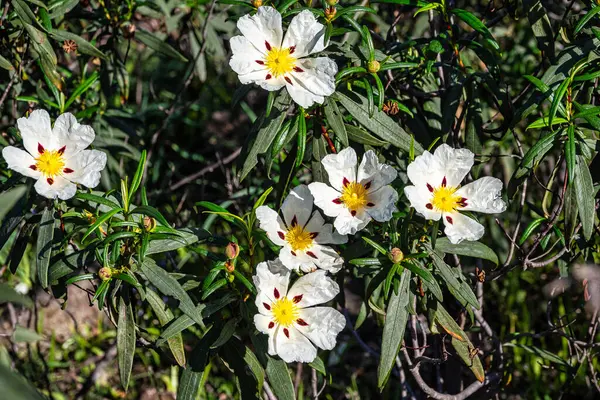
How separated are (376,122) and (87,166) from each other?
81cm

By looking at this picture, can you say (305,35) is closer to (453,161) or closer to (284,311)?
(453,161)

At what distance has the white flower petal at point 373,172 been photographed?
1.85 metres

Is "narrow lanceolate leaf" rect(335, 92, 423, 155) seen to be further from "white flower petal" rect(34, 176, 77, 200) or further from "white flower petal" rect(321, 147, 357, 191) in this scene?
"white flower petal" rect(34, 176, 77, 200)

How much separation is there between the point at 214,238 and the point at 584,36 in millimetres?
1307

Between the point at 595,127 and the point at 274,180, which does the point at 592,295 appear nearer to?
the point at 595,127

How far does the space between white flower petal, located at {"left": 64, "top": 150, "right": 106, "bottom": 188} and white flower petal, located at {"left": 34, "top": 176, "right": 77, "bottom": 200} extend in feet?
0.09

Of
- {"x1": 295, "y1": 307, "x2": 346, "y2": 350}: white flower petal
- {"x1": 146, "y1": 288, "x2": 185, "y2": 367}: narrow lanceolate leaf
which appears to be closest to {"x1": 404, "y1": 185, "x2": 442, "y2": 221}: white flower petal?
{"x1": 295, "y1": 307, "x2": 346, "y2": 350}: white flower petal

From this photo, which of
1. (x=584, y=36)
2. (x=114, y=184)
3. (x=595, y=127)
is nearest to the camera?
(x=595, y=127)

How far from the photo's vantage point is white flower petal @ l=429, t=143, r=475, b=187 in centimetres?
186

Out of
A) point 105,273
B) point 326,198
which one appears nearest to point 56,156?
point 105,273

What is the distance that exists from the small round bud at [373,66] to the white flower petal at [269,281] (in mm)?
571

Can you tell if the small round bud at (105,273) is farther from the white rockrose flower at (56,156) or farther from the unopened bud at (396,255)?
the unopened bud at (396,255)

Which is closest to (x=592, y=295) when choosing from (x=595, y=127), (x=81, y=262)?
(x=595, y=127)

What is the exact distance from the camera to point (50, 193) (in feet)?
5.97
